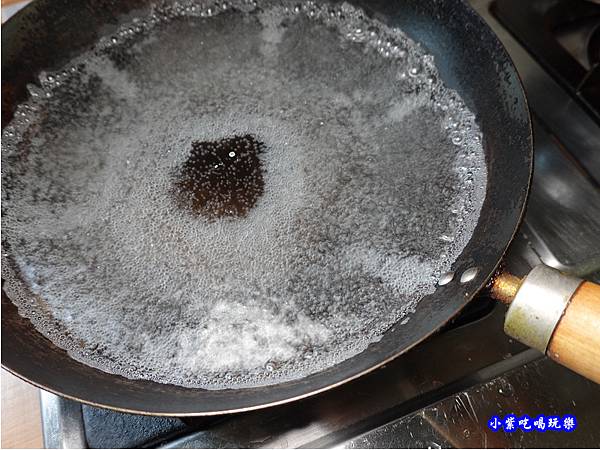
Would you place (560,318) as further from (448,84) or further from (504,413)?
(448,84)

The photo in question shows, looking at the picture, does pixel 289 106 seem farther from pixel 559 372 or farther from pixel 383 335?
pixel 559 372

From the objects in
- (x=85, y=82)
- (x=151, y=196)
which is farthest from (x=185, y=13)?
(x=151, y=196)

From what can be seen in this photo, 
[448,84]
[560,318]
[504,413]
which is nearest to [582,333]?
[560,318]

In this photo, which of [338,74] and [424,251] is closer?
[424,251]

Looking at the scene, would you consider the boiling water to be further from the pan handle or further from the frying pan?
the pan handle

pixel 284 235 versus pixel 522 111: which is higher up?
pixel 522 111

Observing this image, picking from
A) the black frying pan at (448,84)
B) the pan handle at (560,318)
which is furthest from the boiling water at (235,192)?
the pan handle at (560,318)
